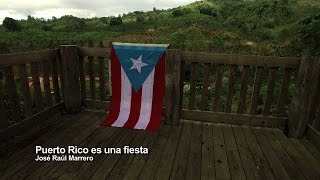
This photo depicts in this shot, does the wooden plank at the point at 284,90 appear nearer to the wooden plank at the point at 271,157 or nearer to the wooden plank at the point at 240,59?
the wooden plank at the point at 240,59

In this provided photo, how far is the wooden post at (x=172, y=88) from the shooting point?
4.73 meters

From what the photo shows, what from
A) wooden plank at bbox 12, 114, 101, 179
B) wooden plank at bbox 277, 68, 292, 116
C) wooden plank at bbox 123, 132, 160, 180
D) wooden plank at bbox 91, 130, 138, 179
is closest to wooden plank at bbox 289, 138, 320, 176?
wooden plank at bbox 277, 68, 292, 116

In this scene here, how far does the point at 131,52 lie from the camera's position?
486 cm

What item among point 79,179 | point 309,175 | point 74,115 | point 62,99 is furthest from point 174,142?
point 62,99

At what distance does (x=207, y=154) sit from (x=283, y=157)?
1105 millimetres

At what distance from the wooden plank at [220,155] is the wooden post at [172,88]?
0.77 metres

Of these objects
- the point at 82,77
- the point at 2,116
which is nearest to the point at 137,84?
the point at 82,77

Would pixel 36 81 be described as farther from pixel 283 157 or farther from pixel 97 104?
pixel 283 157

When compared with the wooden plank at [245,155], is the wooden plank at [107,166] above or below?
below

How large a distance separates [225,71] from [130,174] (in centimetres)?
868

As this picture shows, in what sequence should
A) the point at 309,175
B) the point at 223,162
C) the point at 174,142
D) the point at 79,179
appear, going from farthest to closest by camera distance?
the point at 174,142, the point at 223,162, the point at 309,175, the point at 79,179

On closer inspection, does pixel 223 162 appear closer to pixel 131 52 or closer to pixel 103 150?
pixel 103 150

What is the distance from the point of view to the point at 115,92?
5.07m

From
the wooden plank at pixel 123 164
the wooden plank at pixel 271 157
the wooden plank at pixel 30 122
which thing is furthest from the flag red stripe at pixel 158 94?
the wooden plank at pixel 30 122
